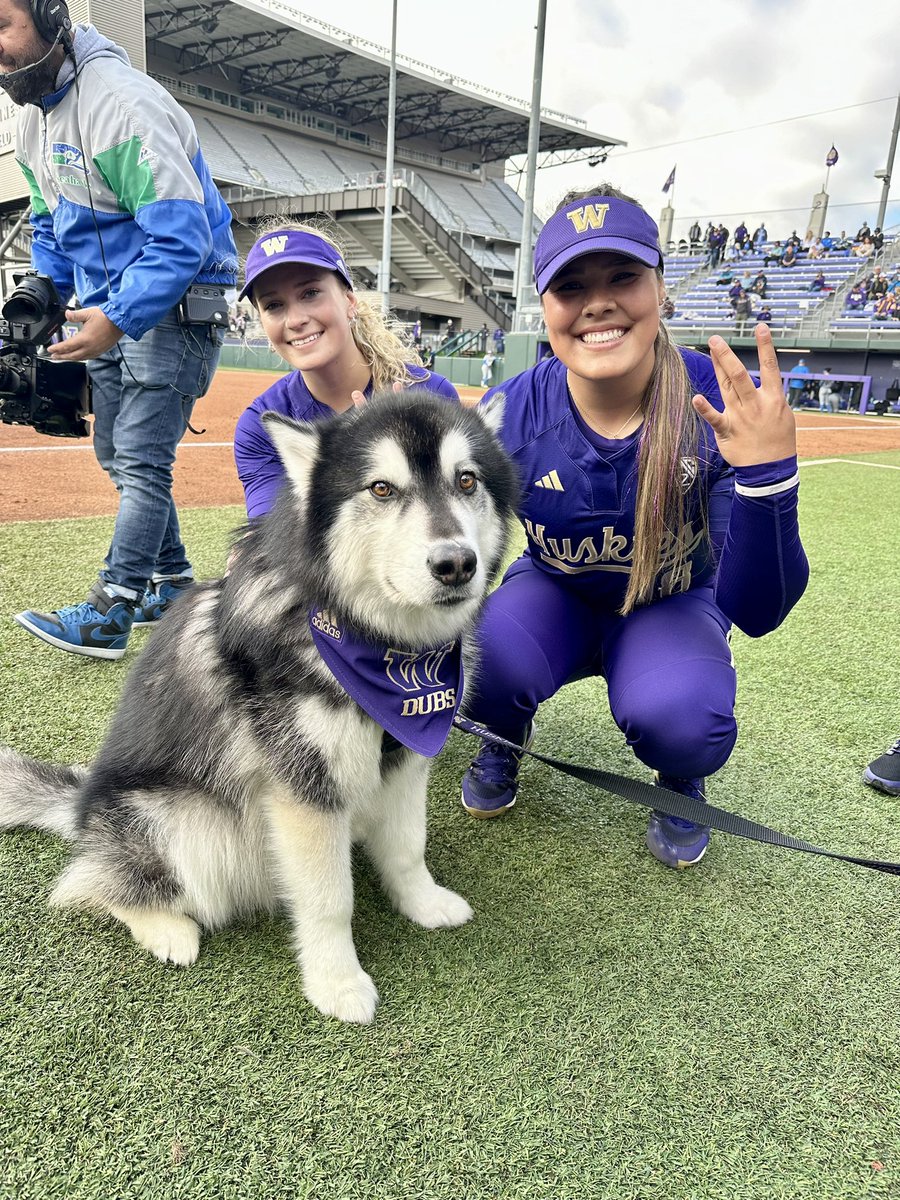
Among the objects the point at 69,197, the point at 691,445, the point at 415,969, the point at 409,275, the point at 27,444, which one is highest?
the point at 409,275

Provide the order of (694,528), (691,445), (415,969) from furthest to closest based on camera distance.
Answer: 1. (694,528)
2. (691,445)
3. (415,969)

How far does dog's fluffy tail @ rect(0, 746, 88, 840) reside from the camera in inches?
84.8

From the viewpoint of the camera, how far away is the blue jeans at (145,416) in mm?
3285

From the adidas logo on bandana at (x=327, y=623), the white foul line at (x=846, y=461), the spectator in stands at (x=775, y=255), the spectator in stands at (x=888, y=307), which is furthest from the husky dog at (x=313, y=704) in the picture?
the spectator in stands at (x=775, y=255)

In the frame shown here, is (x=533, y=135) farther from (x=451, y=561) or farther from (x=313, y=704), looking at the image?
(x=313, y=704)

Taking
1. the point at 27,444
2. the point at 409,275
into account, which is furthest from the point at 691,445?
the point at 409,275

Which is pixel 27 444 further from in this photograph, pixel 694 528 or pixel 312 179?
pixel 312 179

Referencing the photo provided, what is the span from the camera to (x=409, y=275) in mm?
41938

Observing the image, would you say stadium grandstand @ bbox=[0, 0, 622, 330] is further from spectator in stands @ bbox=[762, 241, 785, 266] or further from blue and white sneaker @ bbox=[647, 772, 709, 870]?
blue and white sneaker @ bbox=[647, 772, 709, 870]

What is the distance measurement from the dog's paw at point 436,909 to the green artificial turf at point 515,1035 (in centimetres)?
3

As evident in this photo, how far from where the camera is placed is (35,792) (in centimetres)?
217

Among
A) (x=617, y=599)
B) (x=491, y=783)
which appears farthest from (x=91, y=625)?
(x=617, y=599)

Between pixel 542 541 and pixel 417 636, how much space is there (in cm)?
79

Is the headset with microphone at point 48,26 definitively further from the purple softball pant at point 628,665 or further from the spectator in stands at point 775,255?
the spectator in stands at point 775,255
